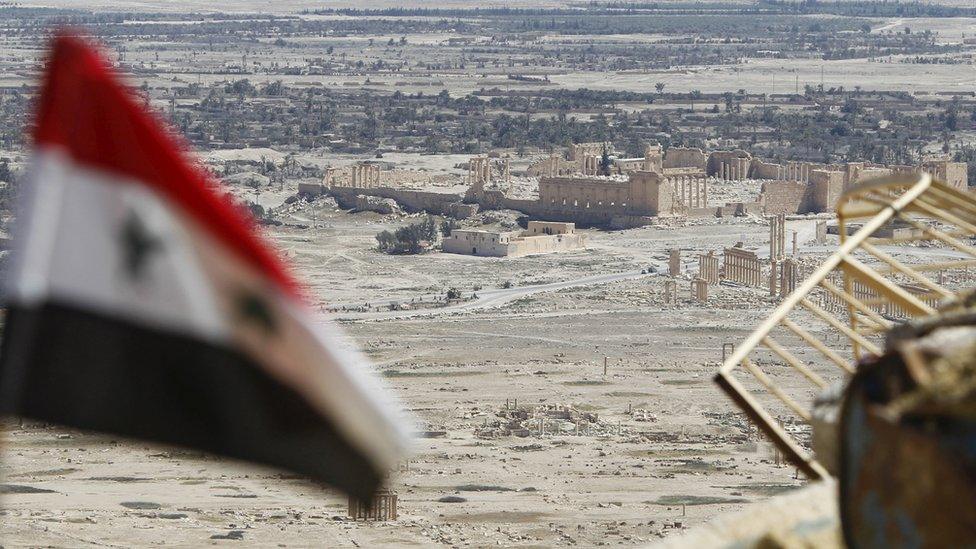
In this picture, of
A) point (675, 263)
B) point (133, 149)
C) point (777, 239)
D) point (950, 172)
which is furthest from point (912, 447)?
point (950, 172)

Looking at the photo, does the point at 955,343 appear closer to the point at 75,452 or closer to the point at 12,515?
the point at 12,515

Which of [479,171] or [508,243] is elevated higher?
[479,171]

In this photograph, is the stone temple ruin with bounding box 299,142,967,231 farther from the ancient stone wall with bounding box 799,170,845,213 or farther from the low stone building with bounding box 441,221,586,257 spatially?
the low stone building with bounding box 441,221,586,257

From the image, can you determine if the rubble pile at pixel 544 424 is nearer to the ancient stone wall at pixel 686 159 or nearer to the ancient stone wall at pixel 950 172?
the ancient stone wall at pixel 950 172

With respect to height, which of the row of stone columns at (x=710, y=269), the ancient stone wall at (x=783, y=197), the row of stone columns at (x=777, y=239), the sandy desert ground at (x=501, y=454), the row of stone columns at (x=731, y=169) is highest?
the row of stone columns at (x=731, y=169)

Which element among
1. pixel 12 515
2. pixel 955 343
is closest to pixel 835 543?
pixel 955 343

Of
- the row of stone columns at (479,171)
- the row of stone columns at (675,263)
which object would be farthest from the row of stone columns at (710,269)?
the row of stone columns at (479,171)

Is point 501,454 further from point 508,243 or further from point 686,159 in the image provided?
point 686,159
